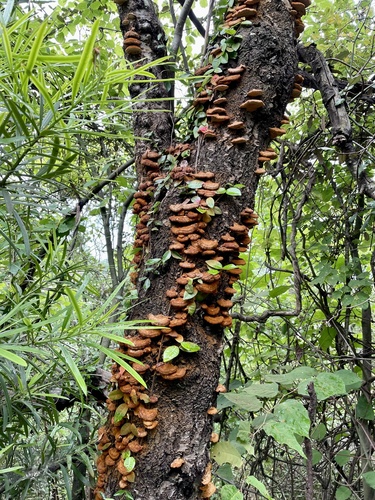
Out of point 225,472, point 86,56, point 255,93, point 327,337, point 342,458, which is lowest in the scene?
point 342,458

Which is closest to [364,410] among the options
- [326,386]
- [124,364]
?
[326,386]

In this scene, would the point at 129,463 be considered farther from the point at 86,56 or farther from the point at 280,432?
the point at 86,56

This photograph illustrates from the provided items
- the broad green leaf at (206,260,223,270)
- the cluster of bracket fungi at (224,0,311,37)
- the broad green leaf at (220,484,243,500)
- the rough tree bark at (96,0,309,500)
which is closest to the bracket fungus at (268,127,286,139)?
the rough tree bark at (96,0,309,500)

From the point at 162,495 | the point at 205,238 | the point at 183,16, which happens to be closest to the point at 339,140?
the point at 205,238

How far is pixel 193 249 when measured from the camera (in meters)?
0.97

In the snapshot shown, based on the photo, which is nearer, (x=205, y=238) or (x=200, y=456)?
(x=200, y=456)

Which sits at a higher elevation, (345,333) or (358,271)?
(358,271)

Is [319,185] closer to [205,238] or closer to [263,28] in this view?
[263,28]

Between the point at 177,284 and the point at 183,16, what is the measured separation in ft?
3.45

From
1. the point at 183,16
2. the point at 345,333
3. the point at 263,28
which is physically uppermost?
the point at 183,16

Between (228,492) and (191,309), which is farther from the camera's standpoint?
(191,309)

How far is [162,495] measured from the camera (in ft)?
2.81

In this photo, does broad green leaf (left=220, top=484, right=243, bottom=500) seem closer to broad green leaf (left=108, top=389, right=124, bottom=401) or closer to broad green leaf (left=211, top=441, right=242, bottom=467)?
broad green leaf (left=211, top=441, right=242, bottom=467)

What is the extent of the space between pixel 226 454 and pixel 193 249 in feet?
1.65
